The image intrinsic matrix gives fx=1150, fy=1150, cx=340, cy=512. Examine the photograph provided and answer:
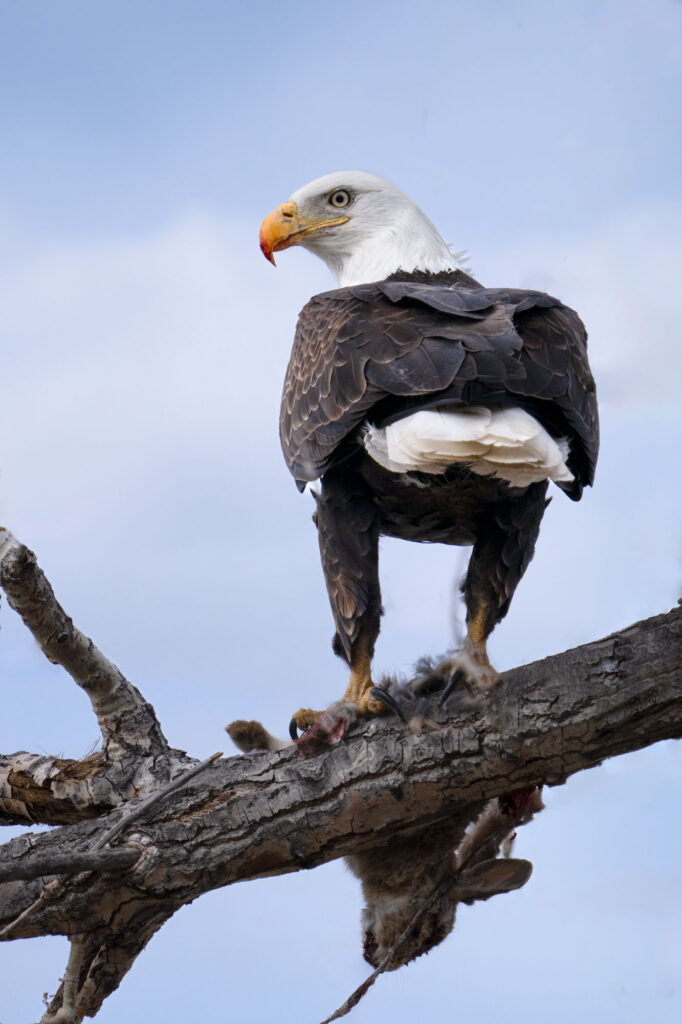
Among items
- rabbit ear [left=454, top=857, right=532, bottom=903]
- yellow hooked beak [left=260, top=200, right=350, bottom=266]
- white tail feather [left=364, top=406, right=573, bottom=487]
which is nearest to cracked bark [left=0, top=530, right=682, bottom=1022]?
rabbit ear [left=454, top=857, right=532, bottom=903]

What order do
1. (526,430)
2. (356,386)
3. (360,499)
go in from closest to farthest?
1. (526,430)
2. (356,386)
3. (360,499)

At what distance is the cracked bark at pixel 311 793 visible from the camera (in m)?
3.40

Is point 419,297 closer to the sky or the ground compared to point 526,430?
closer to the sky

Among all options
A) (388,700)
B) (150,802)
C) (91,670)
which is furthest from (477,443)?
(91,670)

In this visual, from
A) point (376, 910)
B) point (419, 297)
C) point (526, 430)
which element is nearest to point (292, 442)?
point (419, 297)

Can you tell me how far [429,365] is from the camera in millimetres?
3334

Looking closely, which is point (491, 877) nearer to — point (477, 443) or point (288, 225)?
point (477, 443)

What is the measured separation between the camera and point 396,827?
368cm

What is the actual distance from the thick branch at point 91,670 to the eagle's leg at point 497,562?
123cm

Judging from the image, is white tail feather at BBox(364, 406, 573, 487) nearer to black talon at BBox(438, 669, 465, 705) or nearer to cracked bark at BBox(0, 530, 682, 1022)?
cracked bark at BBox(0, 530, 682, 1022)

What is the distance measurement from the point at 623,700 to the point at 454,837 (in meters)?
0.94

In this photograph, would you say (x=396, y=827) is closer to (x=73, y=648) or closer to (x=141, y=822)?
(x=141, y=822)

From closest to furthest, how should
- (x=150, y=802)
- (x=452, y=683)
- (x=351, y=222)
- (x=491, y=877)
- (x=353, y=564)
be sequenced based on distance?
(x=150, y=802)
(x=452, y=683)
(x=353, y=564)
(x=491, y=877)
(x=351, y=222)

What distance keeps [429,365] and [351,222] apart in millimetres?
1681
